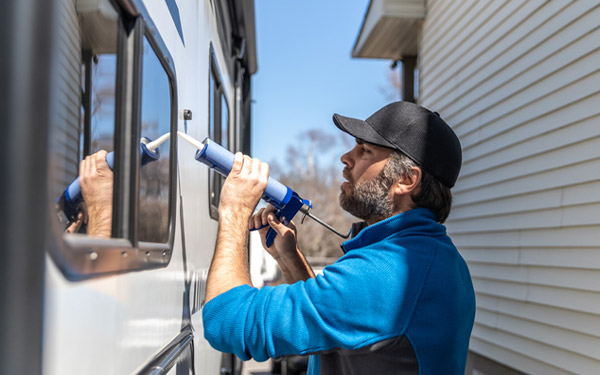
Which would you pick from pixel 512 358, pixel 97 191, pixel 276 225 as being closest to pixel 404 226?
pixel 276 225

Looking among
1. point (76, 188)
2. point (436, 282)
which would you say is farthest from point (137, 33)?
point (436, 282)

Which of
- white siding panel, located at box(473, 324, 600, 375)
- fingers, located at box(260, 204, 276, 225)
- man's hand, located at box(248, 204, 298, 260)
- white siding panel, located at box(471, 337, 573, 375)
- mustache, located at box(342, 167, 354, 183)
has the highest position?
mustache, located at box(342, 167, 354, 183)

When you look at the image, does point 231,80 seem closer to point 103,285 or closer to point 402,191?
point 402,191

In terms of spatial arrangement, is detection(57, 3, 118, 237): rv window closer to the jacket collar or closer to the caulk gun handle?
the caulk gun handle

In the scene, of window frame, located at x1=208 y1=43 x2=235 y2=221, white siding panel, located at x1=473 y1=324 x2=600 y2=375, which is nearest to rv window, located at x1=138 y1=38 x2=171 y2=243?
window frame, located at x1=208 y1=43 x2=235 y2=221

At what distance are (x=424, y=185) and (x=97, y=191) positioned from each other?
1.28m

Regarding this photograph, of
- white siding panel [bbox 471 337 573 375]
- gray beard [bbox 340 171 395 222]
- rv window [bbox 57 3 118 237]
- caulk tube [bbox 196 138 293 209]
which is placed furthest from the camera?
white siding panel [bbox 471 337 573 375]

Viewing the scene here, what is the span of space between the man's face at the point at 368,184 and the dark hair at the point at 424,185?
4cm

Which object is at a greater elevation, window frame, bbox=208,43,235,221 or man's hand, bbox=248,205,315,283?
window frame, bbox=208,43,235,221

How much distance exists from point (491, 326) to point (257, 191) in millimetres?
3178

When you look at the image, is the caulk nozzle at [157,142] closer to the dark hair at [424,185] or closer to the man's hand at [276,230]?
the man's hand at [276,230]

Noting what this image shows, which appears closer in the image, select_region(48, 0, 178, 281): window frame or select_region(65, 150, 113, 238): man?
select_region(65, 150, 113, 238): man

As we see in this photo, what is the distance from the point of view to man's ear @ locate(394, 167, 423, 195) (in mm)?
1965

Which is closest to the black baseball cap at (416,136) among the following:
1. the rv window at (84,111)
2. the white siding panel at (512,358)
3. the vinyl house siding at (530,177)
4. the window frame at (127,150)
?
the window frame at (127,150)
